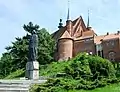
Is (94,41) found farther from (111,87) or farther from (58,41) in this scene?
(111,87)

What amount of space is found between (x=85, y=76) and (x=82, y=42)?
45.0 m

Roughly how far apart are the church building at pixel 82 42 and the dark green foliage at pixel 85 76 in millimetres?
32133

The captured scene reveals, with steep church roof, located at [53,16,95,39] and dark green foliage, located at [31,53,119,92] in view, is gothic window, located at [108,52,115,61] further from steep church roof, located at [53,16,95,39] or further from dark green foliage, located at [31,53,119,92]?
dark green foliage, located at [31,53,119,92]

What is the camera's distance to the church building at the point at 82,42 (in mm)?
65062

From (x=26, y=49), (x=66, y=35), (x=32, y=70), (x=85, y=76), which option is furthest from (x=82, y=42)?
(x=85, y=76)

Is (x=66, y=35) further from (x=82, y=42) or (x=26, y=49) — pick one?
(x=26, y=49)

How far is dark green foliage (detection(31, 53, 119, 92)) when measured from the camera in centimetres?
2033

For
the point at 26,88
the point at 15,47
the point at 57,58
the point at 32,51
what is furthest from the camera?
the point at 57,58

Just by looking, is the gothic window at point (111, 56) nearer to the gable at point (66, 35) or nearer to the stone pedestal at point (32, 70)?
the gable at point (66, 35)

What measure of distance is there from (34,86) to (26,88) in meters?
0.53

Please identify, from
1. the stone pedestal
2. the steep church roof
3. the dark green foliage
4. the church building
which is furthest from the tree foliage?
the stone pedestal

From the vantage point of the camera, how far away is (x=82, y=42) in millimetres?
70938

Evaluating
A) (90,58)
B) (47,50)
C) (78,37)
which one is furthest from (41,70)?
(78,37)

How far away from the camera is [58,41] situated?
7062 cm
